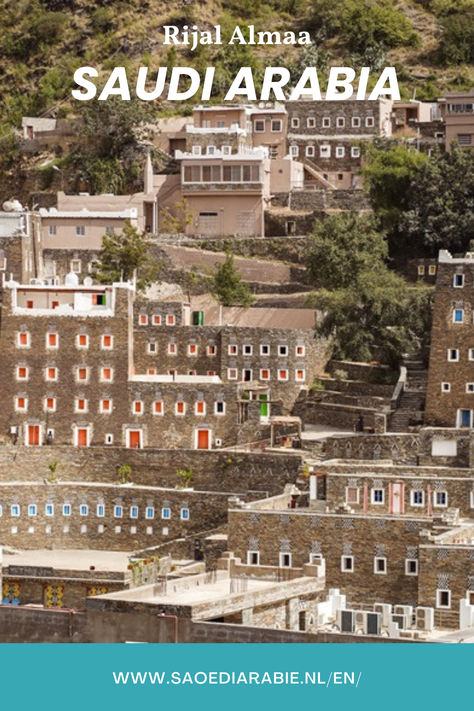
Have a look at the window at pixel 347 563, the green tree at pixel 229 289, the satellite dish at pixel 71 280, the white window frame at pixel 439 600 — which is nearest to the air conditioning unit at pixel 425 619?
the white window frame at pixel 439 600

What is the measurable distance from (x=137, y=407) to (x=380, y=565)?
18.5 meters

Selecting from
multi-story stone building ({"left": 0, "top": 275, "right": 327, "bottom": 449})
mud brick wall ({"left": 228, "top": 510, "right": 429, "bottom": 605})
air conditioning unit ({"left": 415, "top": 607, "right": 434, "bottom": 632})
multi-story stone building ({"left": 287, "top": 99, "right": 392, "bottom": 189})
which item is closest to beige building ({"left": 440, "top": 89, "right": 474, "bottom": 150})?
multi-story stone building ({"left": 287, "top": 99, "right": 392, "bottom": 189})

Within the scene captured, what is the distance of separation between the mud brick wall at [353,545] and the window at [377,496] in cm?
346

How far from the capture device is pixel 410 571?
222 feet

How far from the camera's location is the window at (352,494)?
7306 cm

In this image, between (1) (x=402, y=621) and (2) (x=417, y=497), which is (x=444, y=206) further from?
(1) (x=402, y=621)

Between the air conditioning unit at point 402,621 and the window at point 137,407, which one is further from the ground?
the window at point 137,407

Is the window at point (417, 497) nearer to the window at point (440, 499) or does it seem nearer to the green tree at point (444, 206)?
the window at point (440, 499)

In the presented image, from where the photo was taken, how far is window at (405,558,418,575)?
222ft

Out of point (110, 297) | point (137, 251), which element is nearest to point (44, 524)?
point (110, 297)

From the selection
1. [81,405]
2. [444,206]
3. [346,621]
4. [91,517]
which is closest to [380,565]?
[346,621]

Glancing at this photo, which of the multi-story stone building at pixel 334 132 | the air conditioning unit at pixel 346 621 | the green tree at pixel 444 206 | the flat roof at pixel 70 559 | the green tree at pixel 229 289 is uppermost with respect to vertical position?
the multi-story stone building at pixel 334 132

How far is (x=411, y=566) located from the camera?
222 ft

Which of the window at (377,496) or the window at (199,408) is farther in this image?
the window at (199,408)
